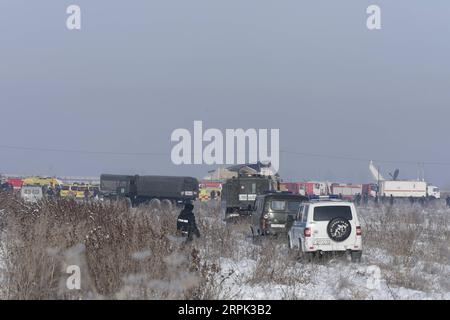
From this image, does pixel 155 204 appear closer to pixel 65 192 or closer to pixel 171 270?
pixel 65 192

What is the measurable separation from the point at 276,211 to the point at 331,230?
17.5 feet

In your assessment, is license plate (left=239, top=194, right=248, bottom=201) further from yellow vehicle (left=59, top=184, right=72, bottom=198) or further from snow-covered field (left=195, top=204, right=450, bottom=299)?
snow-covered field (left=195, top=204, right=450, bottom=299)

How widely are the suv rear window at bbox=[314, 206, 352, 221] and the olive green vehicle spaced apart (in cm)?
435

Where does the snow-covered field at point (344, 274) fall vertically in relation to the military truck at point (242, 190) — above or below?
below

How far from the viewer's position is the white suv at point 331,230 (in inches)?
749

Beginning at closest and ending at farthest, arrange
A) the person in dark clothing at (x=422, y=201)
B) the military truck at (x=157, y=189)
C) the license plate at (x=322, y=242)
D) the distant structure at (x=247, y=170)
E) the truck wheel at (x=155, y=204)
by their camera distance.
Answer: the license plate at (x=322, y=242)
the truck wheel at (x=155, y=204)
the distant structure at (x=247, y=170)
the military truck at (x=157, y=189)
the person in dark clothing at (x=422, y=201)

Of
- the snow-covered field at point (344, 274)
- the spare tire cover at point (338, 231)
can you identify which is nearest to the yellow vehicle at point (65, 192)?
the snow-covered field at point (344, 274)

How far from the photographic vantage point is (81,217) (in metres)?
18.7

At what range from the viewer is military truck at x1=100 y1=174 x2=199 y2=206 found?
55.0m

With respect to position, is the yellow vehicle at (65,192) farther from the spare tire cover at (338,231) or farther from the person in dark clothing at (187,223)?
the spare tire cover at (338,231)

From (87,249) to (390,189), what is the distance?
275 ft

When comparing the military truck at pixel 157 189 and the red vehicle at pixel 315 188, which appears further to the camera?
the red vehicle at pixel 315 188
